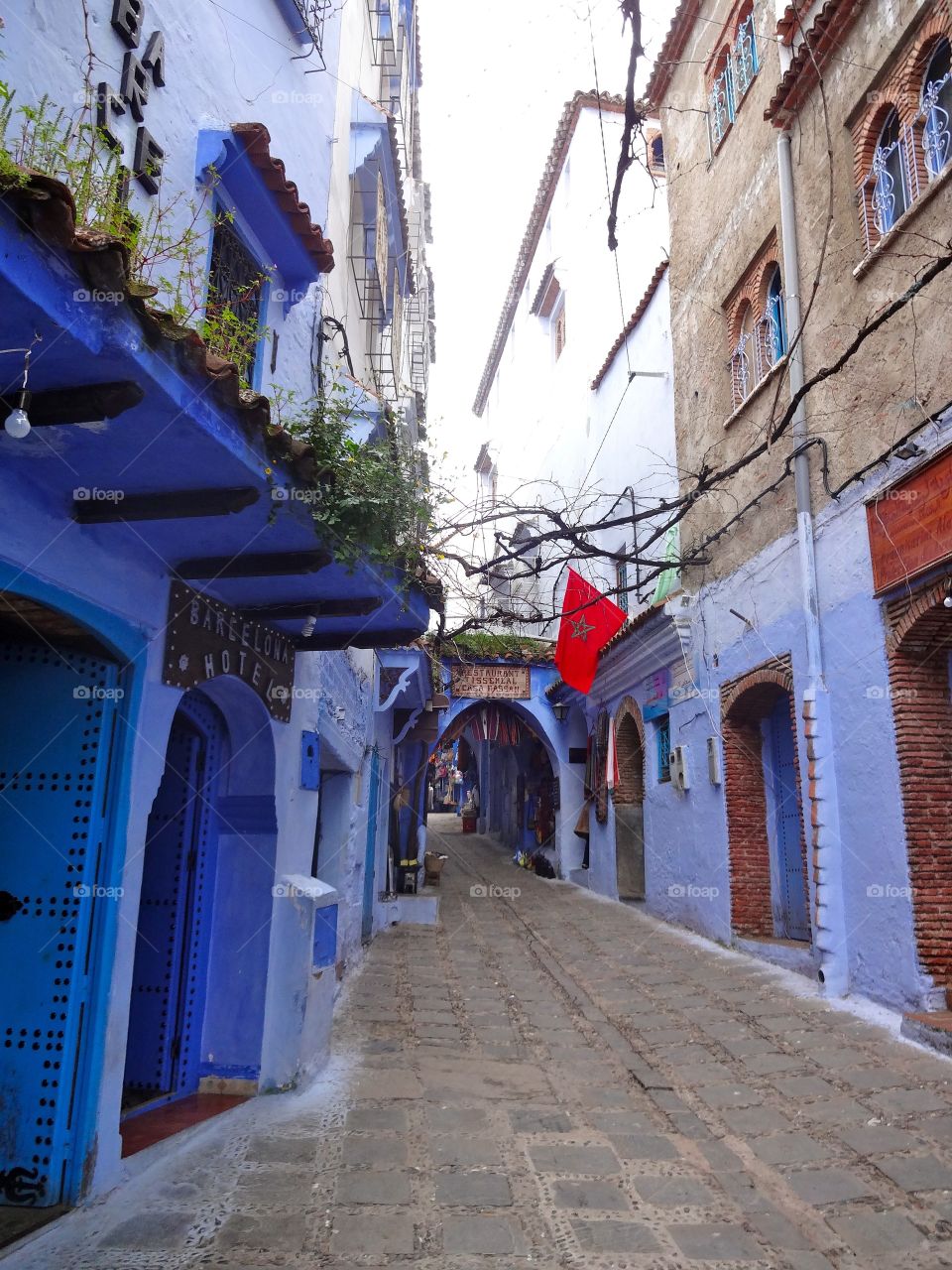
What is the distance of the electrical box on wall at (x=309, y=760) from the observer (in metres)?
6.05

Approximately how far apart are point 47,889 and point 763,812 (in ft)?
24.5

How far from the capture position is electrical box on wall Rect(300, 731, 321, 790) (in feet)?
19.8

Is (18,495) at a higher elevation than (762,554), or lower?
lower

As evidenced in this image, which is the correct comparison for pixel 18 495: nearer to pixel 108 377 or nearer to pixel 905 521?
pixel 108 377

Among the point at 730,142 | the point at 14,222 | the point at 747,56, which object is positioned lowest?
the point at 14,222

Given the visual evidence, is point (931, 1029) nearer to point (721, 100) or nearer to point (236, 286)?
point (236, 286)

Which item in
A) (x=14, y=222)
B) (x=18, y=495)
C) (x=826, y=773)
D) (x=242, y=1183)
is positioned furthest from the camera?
(x=826, y=773)

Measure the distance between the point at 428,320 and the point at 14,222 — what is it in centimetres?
1635

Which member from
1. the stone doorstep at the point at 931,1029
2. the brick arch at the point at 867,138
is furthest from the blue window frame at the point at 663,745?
the brick arch at the point at 867,138

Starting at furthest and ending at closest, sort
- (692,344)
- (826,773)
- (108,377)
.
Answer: (692,344)
(826,773)
(108,377)

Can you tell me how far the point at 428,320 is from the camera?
17.7 metres

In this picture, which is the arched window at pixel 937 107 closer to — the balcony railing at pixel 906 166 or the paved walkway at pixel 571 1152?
the balcony railing at pixel 906 166

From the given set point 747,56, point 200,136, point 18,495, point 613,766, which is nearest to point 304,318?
point 200,136

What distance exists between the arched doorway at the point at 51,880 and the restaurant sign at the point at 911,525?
5.17m
